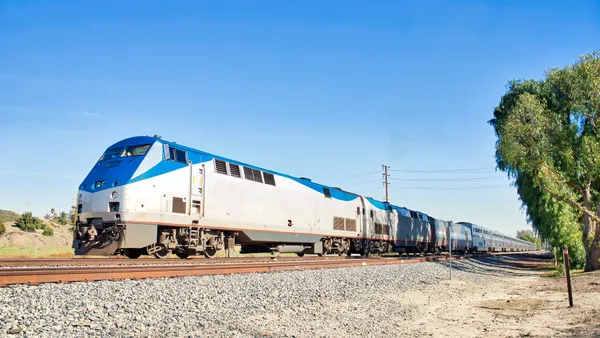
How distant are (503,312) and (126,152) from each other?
40.9ft

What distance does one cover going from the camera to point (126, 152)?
1518 centimetres

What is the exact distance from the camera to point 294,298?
1041cm

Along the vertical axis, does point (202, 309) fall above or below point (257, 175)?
below

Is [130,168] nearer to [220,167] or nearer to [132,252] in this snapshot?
[132,252]

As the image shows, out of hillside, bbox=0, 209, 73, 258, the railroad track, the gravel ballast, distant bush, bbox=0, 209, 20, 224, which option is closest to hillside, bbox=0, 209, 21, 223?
distant bush, bbox=0, 209, 20, 224

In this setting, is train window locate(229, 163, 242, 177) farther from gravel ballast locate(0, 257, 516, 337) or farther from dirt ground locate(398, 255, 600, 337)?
dirt ground locate(398, 255, 600, 337)

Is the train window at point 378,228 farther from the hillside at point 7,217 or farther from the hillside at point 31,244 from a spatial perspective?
the hillside at point 7,217

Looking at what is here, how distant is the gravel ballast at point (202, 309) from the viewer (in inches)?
256

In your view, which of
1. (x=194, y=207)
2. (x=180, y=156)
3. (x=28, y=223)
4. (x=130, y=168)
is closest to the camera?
(x=130, y=168)

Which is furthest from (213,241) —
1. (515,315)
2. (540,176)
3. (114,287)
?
(540,176)

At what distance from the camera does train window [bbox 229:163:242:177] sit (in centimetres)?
1864

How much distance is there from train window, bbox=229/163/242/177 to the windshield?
435 centimetres

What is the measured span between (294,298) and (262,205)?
988 centimetres

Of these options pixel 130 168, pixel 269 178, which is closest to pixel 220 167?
pixel 269 178
